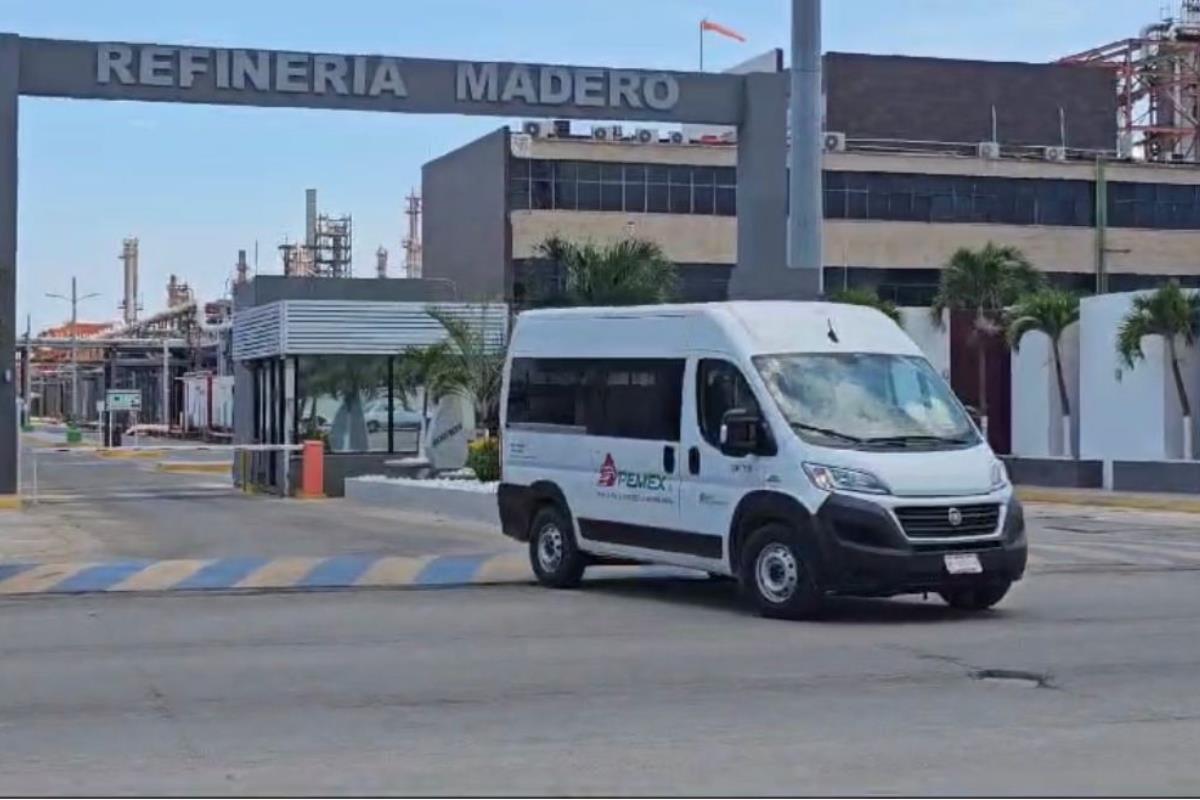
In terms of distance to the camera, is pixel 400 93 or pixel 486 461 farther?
pixel 486 461

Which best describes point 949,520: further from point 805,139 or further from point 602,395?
point 805,139

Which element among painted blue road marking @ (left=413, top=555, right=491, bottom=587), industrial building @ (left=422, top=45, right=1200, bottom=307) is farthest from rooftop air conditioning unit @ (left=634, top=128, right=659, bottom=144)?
painted blue road marking @ (left=413, top=555, right=491, bottom=587)

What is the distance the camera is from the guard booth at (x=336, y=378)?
3703cm

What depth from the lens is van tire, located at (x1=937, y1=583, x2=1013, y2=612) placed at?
15.1 meters

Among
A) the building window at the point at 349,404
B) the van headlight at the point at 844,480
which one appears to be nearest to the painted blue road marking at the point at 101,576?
the van headlight at the point at 844,480

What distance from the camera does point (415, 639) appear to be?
45.1 ft

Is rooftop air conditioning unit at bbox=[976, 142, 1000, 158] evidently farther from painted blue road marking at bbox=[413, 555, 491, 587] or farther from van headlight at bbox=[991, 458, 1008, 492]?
van headlight at bbox=[991, 458, 1008, 492]

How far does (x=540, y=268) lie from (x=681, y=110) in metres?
21.1

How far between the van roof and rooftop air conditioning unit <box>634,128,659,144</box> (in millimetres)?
50062

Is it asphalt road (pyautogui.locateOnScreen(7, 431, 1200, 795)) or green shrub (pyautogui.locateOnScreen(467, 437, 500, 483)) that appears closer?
asphalt road (pyautogui.locateOnScreen(7, 431, 1200, 795))

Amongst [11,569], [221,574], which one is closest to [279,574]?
[221,574]

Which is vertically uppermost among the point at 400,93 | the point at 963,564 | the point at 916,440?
the point at 400,93

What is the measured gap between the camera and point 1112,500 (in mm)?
35469

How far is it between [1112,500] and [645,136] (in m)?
34.1
